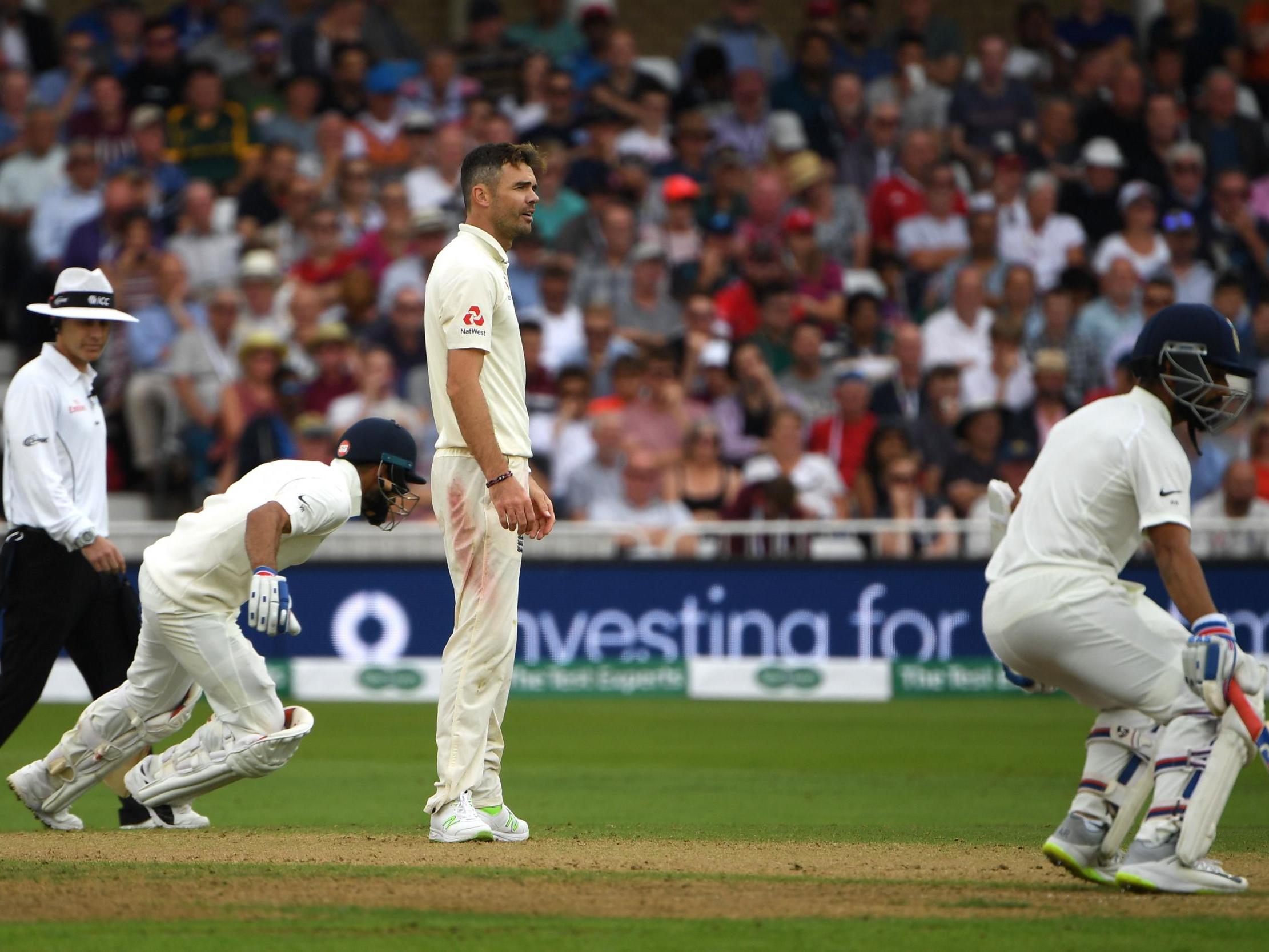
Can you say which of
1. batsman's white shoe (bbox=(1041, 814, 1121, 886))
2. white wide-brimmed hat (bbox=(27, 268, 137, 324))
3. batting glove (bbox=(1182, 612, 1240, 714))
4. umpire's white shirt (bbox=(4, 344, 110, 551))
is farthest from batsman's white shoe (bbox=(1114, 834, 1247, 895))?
white wide-brimmed hat (bbox=(27, 268, 137, 324))

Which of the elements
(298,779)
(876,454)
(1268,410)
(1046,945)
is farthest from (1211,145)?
(1046,945)

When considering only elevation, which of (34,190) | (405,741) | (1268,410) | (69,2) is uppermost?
(69,2)

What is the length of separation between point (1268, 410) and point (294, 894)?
1160cm

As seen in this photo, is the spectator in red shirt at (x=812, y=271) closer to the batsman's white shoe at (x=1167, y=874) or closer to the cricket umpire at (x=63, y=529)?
the cricket umpire at (x=63, y=529)

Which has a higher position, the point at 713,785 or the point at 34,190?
the point at 34,190

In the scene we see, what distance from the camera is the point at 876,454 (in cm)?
1505

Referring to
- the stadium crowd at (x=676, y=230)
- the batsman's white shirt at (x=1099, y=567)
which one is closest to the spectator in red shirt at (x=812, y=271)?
the stadium crowd at (x=676, y=230)

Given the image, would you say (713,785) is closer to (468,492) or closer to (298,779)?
(298,779)

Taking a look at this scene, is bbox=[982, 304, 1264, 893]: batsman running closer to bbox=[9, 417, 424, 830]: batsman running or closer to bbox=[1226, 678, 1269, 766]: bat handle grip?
bbox=[1226, 678, 1269, 766]: bat handle grip

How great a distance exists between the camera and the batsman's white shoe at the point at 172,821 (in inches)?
308

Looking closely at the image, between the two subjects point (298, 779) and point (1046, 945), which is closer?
point (1046, 945)

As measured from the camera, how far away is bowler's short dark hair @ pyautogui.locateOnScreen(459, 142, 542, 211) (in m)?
7.00

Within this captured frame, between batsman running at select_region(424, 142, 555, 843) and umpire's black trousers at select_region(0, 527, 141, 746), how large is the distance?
1719mm

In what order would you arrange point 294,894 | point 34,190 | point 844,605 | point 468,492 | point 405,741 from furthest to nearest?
1. point 34,190
2. point 844,605
3. point 405,741
4. point 468,492
5. point 294,894
